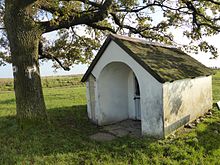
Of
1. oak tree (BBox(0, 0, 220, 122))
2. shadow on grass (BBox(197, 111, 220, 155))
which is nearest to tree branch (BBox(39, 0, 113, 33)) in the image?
oak tree (BBox(0, 0, 220, 122))

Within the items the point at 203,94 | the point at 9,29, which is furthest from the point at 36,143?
the point at 203,94

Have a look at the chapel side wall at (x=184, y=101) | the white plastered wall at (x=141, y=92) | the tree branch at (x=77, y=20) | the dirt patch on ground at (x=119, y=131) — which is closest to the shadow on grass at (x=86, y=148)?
the dirt patch on ground at (x=119, y=131)

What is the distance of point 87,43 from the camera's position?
49.5 feet

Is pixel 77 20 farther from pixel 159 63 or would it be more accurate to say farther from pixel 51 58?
pixel 159 63

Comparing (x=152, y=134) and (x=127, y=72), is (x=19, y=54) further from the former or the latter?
(x=152, y=134)

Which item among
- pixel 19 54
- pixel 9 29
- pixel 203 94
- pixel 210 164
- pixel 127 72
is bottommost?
pixel 210 164

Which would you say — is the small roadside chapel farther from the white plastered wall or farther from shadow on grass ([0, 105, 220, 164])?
shadow on grass ([0, 105, 220, 164])

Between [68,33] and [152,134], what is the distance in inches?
356

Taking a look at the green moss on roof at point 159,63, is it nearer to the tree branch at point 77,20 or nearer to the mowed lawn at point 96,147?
the tree branch at point 77,20

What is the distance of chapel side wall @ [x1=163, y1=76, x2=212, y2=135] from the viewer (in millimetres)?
8562

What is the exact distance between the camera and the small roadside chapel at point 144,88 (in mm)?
8430

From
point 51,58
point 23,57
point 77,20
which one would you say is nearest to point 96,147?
point 23,57

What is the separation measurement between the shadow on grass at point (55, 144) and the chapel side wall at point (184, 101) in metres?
1.31

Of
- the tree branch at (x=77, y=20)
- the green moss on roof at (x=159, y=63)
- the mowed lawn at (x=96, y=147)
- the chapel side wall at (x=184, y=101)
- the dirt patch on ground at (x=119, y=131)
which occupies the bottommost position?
the dirt patch on ground at (x=119, y=131)
